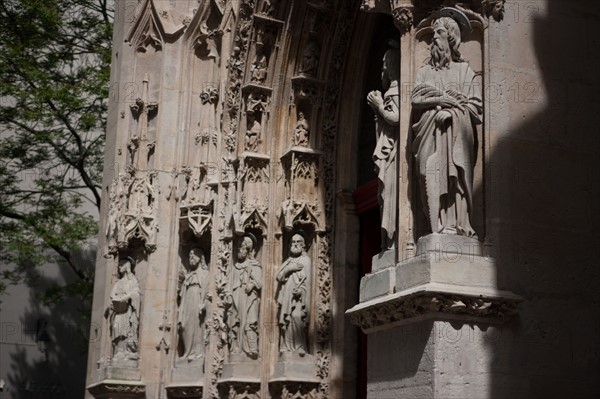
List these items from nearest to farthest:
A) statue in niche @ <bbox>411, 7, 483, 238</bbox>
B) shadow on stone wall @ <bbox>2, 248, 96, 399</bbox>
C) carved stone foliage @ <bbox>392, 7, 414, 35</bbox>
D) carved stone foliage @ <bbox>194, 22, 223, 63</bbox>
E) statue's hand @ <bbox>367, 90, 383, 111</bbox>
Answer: statue in niche @ <bbox>411, 7, 483, 238</bbox> → carved stone foliage @ <bbox>392, 7, 414, 35</bbox> → statue's hand @ <bbox>367, 90, 383, 111</bbox> → carved stone foliage @ <bbox>194, 22, 223, 63</bbox> → shadow on stone wall @ <bbox>2, 248, 96, 399</bbox>

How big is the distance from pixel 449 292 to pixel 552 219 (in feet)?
3.99

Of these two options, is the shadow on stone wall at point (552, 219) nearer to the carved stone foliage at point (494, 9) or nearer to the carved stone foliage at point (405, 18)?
the carved stone foliage at point (494, 9)

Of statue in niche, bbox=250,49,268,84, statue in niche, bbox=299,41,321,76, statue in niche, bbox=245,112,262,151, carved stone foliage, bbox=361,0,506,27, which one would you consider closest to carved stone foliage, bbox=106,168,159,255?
statue in niche, bbox=245,112,262,151

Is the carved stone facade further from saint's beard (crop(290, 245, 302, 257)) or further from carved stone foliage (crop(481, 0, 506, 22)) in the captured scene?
carved stone foliage (crop(481, 0, 506, 22))

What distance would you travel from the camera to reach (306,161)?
13820mm

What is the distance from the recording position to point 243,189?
13844 millimetres

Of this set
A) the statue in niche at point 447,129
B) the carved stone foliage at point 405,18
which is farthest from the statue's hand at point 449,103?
the carved stone foliage at point 405,18

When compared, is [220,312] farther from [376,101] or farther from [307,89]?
[376,101]

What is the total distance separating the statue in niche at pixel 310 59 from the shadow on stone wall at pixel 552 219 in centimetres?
480

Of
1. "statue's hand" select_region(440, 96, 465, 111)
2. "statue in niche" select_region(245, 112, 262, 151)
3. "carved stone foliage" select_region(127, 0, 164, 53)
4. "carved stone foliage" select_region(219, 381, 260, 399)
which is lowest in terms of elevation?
"carved stone foliage" select_region(219, 381, 260, 399)

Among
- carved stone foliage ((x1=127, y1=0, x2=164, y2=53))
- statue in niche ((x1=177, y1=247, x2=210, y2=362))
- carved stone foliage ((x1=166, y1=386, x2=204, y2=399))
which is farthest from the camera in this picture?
carved stone foliage ((x1=127, y1=0, x2=164, y2=53))

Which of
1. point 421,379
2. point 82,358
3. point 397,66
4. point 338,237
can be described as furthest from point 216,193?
point 82,358

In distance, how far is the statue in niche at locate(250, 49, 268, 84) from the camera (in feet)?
46.3

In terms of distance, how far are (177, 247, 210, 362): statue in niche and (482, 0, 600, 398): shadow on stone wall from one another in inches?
247
